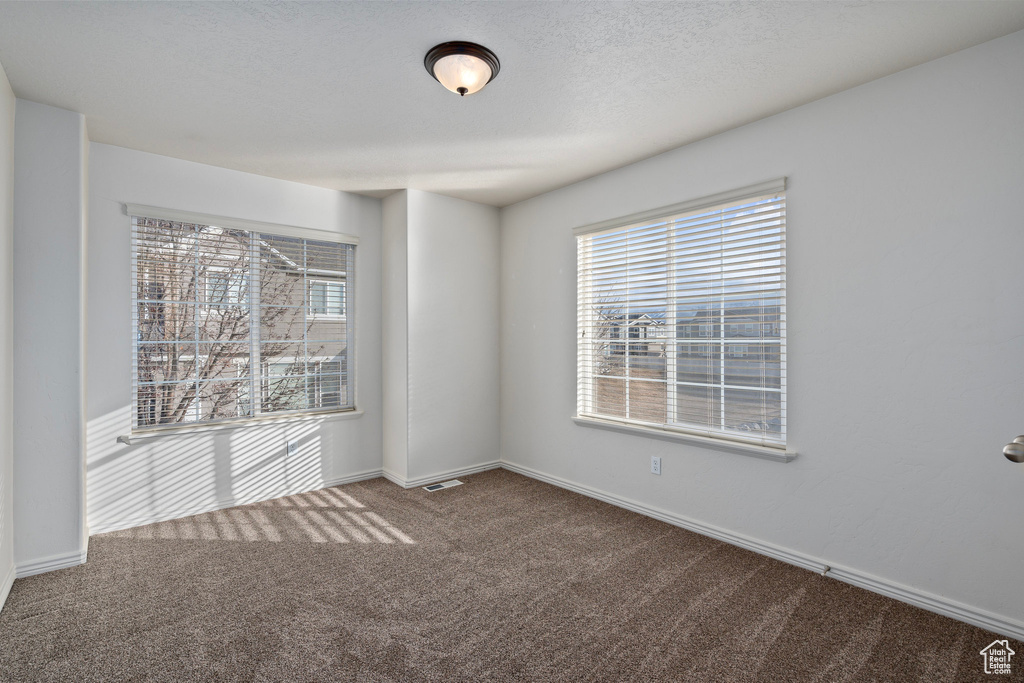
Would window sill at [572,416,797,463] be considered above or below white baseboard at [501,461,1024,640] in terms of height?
above

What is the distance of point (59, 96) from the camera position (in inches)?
100

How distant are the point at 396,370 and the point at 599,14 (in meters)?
3.10

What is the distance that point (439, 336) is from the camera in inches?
169

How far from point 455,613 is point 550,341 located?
7.99 feet

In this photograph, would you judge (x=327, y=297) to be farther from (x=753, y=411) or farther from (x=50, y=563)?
(x=753, y=411)

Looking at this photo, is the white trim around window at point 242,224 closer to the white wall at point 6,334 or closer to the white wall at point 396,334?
the white wall at point 396,334

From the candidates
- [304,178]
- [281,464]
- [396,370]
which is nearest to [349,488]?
[281,464]

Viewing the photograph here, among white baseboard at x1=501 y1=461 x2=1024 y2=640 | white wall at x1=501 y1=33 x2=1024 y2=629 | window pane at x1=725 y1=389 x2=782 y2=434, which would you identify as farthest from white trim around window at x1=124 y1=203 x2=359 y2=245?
window pane at x1=725 y1=389 x2=782 y2=434

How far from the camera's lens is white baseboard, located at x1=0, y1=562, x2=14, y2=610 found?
230 centimetres

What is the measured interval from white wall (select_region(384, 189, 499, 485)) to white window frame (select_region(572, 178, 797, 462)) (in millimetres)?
1036

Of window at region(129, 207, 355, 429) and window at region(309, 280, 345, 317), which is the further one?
window at region(309, 280, 345, 317)

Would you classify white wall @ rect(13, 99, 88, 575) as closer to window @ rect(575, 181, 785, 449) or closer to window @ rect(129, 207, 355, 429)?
window @ rect(129, 207, 355, 429)

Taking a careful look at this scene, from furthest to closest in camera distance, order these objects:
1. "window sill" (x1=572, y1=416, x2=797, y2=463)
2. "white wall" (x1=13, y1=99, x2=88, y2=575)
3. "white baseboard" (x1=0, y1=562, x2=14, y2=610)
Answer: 1. "window sill" (x1=572, y1=416, x2=797, y2=463)
2. "white wall" (x1=13, y1=99, x2=88, y2=575)
3. "white baseboard" (x1=0, y1=562, x2=14, y2=610)

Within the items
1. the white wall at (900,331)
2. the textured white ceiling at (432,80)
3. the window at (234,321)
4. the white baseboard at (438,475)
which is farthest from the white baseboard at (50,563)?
the white wall at (900,331)
